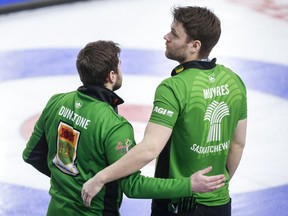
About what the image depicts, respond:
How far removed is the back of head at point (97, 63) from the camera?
4230 millimetres

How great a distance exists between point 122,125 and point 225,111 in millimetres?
600

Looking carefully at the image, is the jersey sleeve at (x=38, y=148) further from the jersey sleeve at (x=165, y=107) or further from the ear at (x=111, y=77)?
the jersey sleeve at (x=165, y=107)

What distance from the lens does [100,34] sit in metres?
10.7

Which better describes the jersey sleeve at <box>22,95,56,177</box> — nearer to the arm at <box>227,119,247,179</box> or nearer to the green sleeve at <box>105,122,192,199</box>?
the green sleeve at <box>105,122,192,199</box>

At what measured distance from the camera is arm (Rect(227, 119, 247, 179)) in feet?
15.2

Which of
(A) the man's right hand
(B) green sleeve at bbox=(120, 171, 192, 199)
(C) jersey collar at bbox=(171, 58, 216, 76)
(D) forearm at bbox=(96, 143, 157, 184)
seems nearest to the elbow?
(D) forearm at bbox=(96, 143, 157, 184)

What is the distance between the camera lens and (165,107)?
421 centimetres

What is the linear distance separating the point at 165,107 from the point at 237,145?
0.70 m

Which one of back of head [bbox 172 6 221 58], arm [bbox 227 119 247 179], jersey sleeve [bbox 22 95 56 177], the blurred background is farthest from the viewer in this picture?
the blurred background

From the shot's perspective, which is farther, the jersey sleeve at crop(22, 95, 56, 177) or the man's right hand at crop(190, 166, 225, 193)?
the jersey sleeve at crop(22, 95, 56, 177)

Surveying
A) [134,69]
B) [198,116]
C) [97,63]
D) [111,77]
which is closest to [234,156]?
[198,116]

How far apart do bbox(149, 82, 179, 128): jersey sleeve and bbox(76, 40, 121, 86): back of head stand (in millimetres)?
278

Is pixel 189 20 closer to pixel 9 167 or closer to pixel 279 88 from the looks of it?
pixel 9 167

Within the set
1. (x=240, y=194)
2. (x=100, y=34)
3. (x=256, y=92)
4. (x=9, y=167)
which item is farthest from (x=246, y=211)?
(x=100, y=34)
